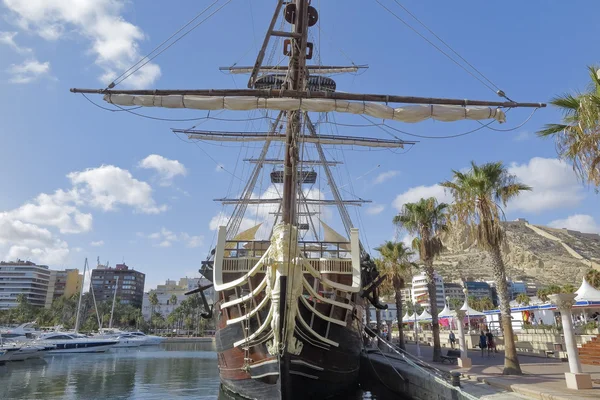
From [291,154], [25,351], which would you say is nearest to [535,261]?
[25,351]

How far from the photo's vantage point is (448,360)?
18234 mm

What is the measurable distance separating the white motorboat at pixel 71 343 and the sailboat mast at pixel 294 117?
47.2 metres

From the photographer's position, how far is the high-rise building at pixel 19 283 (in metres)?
114

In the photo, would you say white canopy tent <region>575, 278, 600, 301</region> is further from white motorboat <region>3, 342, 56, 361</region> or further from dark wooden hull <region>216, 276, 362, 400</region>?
white motorboat <region>3, 342, 56, 361</region>

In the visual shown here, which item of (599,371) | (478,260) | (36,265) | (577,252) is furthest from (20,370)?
(577,252)

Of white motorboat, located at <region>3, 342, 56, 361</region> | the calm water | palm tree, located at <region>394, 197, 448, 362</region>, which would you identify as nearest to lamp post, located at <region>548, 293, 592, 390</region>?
the calm water

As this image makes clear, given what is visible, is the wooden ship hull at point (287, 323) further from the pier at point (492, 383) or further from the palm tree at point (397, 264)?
the palm tree at point (397, 264)

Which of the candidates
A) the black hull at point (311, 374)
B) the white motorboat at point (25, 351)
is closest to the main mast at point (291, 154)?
the black hull at point (311, 374)

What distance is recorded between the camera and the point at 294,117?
13.0 meters

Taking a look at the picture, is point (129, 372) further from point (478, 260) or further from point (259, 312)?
point (478, 260)

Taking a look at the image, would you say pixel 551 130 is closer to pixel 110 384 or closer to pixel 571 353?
pixel 571 353

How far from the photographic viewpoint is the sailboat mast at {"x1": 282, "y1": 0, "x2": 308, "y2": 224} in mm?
11578

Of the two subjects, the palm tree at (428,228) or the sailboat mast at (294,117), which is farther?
the palm tree at (428,228)

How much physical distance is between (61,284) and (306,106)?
5732 inches
